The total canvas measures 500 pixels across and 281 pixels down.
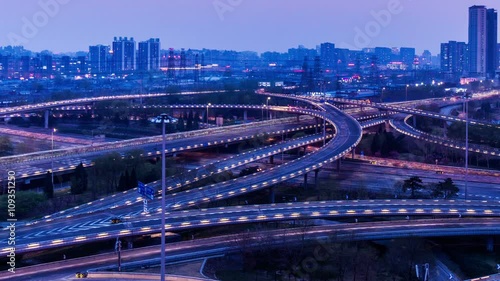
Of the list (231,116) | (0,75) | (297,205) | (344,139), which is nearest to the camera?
(297,205)

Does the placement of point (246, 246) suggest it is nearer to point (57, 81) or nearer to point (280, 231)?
point (280, 231)

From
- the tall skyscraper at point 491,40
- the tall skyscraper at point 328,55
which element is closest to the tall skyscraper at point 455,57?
the tall skyscraper at point 491,40

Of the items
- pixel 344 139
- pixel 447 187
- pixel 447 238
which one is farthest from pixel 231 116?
pixel 447 238

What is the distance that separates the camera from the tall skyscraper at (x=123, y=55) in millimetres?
61469

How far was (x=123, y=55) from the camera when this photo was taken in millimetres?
61906

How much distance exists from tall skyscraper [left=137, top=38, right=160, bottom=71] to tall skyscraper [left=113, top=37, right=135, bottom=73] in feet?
3.26

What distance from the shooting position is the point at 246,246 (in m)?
8.01

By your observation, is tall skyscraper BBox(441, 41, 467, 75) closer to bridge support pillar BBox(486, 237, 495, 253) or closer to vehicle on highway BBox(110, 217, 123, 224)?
bridge support pillar BBox(486, 237, 495, 253)

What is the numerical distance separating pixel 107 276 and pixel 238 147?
41.8 ft

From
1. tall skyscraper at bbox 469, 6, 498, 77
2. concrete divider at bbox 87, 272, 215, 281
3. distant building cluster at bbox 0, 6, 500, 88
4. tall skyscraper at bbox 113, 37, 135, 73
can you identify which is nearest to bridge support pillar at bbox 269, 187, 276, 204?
concrete divider at bbox 87, 272, 215, 281

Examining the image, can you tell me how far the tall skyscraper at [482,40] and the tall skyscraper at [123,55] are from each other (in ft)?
114

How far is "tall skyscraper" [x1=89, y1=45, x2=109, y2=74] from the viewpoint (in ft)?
204

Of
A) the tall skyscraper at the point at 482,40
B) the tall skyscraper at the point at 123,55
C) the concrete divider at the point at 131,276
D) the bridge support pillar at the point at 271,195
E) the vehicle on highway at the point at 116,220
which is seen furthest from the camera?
the tall skyscraper at the point at 123,55

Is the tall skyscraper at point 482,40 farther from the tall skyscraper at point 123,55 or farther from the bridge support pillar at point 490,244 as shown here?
the bridge support pillar at point 490,244
